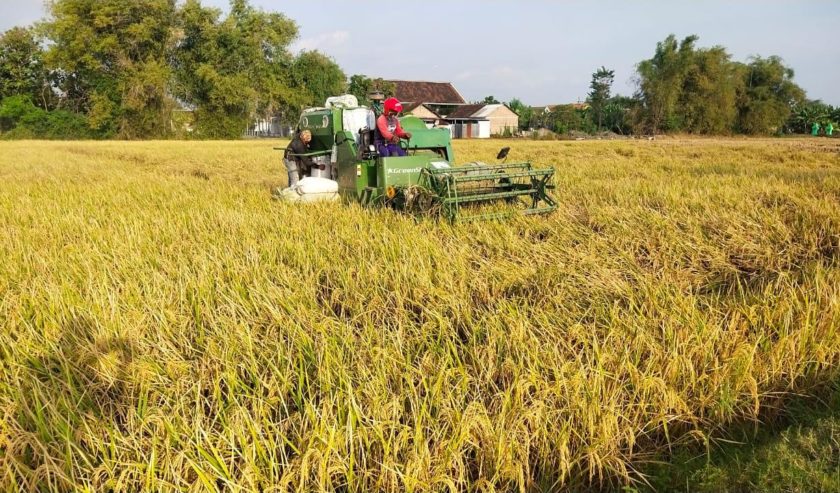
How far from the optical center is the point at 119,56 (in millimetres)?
36625

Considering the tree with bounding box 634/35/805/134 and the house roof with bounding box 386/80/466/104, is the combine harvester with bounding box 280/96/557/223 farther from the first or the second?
the house roof with bounding box 386/80/466/104

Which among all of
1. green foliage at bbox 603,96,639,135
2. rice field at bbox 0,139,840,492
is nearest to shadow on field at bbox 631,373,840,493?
rice field at bbox 0,139,840,492

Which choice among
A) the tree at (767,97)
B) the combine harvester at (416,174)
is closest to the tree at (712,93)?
the tree at (767,97)

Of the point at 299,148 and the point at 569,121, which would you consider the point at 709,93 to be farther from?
the point at 299,148

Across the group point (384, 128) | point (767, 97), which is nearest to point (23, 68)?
point (384, 128)

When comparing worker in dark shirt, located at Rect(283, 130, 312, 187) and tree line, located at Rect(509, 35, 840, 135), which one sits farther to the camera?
tree line, located at Rect(509, 35, 840, 135)

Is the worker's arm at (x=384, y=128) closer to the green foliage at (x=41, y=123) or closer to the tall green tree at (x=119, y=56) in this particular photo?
the tall green tree at (x=119, y=56)

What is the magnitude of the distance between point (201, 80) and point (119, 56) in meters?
5.32

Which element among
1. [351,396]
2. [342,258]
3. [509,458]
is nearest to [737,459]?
[509,458]

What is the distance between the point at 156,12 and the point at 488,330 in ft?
137

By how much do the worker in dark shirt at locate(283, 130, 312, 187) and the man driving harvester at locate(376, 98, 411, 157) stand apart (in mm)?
1417

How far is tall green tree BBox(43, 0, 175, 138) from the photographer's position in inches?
1412

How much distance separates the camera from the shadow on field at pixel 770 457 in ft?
5.64

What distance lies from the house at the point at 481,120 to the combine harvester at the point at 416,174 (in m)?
43.0
